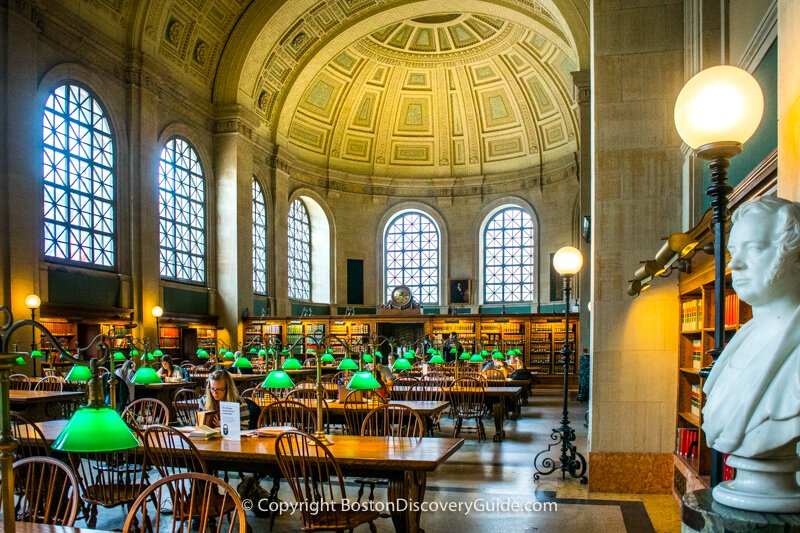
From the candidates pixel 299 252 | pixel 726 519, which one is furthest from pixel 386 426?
pixel 299 252

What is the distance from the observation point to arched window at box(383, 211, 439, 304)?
1122 inches

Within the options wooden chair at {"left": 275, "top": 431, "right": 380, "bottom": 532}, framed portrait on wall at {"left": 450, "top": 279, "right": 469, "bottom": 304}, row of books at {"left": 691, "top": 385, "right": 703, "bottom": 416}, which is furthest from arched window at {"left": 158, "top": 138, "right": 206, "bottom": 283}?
row of books at {"left": 691, "top": 385, "right": 703, "bottom": 416}

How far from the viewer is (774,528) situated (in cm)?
178

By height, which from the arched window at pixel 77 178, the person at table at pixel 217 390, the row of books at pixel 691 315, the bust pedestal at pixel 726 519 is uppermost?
the arched window at pixel 77 178

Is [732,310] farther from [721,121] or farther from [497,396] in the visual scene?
[497,396]

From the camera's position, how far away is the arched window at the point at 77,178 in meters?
14.8

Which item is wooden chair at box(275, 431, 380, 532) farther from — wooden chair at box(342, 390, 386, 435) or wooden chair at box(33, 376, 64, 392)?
wooden chair at box(33, 376, 64, 392)

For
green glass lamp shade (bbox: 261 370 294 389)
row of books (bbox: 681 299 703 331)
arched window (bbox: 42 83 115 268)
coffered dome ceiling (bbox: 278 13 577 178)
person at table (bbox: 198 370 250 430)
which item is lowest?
person at table (bbox: 198 370 250 430)

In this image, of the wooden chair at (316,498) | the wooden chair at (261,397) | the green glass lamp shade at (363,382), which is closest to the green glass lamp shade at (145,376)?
the wooden chair at (316,498)

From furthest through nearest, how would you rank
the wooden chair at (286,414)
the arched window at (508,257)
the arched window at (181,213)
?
the arched window at (508,257)
the arched window at (181,213)
the wooden chair at (286,414)

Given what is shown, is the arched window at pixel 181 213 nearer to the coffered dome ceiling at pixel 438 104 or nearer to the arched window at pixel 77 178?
the arched window at pixel 77 178

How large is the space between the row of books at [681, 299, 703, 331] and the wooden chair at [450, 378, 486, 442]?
379 centimetres

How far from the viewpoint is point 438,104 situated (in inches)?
1069

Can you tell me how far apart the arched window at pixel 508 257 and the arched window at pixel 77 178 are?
52.2ft
